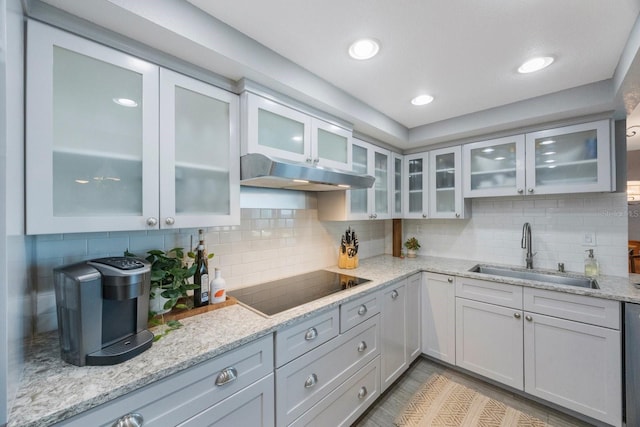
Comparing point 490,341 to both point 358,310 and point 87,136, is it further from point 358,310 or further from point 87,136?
point 87,136

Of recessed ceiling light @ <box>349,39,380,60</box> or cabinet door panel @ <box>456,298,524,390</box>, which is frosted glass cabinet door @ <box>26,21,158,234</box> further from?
cabinet door panel @ <box>456,298,524,390</box>

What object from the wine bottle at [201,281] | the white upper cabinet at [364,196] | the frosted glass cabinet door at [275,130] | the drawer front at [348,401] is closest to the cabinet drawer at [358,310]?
the drawer front at [348,401]

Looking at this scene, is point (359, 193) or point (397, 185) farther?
point (397, 185)

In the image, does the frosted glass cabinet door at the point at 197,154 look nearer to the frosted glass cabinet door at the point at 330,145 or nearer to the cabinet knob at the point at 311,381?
the frosted glass cabinet door at the point at 330,145

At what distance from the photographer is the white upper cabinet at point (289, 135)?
4.90ft

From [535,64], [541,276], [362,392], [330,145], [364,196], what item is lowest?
[362,392]

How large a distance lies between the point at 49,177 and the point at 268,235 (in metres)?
1.24

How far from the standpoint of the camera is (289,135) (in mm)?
1707

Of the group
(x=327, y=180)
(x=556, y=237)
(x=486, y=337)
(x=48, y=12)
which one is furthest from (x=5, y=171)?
(x=556, y=237)

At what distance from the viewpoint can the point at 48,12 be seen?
3.14ft

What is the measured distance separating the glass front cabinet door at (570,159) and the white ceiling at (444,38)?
45 cm

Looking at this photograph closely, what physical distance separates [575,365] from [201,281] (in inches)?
97.8

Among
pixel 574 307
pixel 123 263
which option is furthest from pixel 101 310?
pixel 574 307

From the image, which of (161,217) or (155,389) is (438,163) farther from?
(155,389)
